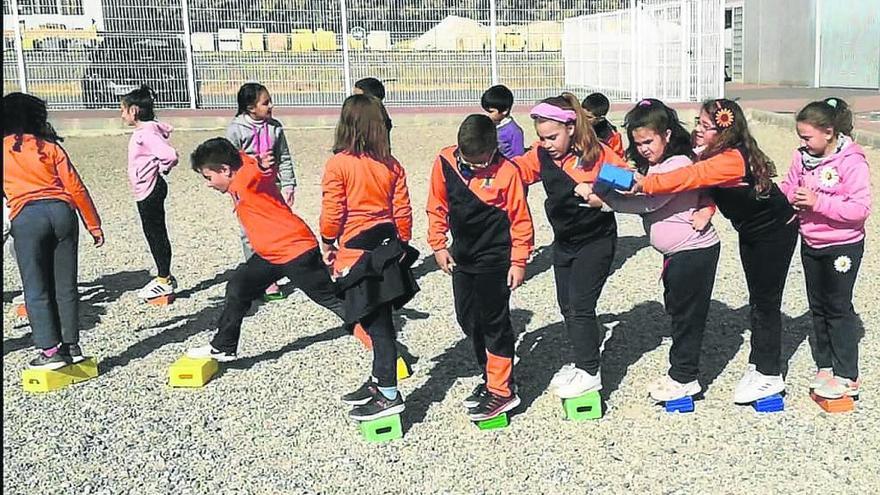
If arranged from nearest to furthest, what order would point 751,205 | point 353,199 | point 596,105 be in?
point 751,205 → point 353,199 → point 596,105

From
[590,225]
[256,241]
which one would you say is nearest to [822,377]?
[590,225]

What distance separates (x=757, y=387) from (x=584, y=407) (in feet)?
2.94

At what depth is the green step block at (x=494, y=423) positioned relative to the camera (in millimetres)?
4426

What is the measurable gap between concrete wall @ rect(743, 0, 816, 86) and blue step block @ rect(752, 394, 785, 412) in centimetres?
2231

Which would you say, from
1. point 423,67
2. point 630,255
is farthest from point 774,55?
point 630,255

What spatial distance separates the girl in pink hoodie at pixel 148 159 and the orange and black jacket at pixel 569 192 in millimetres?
3083

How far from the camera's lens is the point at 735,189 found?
4246 millimetres

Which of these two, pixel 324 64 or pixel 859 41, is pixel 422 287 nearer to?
pixel 324 64

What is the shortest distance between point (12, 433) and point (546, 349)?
3062 mm

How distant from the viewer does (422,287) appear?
7.16 m

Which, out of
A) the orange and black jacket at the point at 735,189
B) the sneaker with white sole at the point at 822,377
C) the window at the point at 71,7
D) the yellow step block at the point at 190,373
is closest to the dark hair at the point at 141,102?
the yellow step block at the point at 190,373

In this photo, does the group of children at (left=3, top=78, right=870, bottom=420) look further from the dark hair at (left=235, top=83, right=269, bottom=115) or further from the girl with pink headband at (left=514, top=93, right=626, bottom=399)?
the dark hair at (left=235, top=83, right=269, bottom=115)

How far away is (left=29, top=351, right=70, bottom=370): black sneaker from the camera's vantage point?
511 centimetres

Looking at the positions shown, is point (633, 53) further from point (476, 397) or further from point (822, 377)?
point (476, 397)
